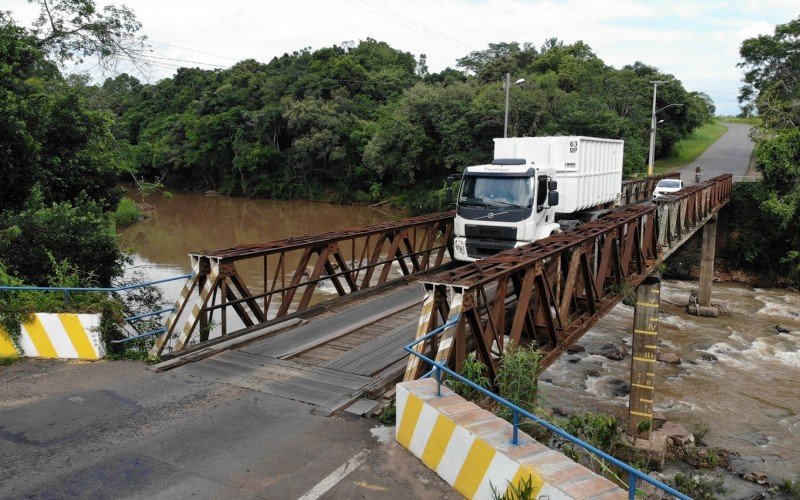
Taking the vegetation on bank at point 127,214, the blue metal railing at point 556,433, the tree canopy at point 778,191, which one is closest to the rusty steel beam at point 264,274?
the blue metal railing at point 556,433

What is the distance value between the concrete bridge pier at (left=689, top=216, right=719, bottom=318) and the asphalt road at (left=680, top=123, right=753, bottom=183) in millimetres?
15855

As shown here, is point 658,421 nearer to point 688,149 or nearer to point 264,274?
point 264,274

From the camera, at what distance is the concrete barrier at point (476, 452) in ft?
13.7

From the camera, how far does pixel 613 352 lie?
18500mm

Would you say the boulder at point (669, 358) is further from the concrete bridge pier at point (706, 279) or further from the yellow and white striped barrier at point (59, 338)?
the yellow and white striped barrier at point (59, 338)

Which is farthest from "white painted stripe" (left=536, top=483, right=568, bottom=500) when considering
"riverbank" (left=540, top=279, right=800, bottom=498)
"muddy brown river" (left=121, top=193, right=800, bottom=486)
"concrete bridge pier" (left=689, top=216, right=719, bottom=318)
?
"concrete bridge pier" (left=689, top=216, right=719, bottom=318)

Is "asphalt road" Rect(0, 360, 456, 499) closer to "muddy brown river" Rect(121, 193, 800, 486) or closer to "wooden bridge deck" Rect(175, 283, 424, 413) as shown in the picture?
"wooden bridge deck" Rect(175, 283, 424, 413)

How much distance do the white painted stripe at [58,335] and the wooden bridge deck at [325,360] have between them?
1.78 meters

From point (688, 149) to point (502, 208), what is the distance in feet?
180

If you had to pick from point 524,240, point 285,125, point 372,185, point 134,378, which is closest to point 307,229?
point 372,185

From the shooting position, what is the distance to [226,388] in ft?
23.7

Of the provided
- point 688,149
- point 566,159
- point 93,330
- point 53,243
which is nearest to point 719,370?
point 566,159

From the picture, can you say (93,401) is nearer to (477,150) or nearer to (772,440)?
(772,440)

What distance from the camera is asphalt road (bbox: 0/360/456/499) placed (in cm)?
500
